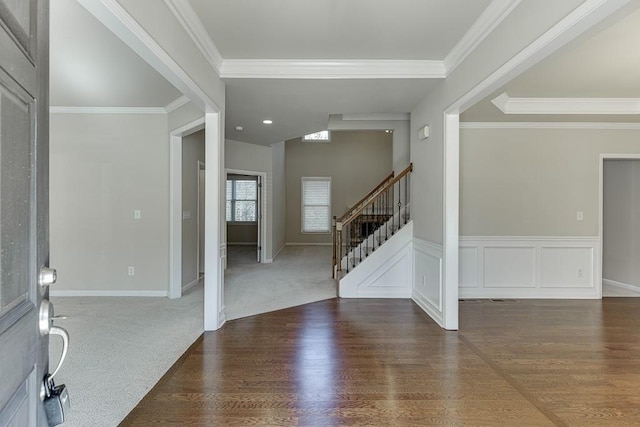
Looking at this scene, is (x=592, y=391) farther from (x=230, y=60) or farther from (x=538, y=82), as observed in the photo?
(x=230, y=60)

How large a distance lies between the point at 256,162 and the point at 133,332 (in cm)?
455

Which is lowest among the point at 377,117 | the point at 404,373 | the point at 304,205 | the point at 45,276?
the point at 404,373

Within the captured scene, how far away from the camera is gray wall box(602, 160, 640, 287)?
4809mm

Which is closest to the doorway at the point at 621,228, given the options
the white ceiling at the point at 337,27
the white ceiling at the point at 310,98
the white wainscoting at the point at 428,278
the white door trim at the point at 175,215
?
the white wainscoting at the point at 428,278

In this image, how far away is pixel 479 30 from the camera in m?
2.58

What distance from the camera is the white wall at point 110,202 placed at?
173 inches

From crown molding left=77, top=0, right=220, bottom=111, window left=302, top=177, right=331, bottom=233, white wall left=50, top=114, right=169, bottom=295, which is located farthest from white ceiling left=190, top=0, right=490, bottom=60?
window left=302, top=177, right=331, bottom=233

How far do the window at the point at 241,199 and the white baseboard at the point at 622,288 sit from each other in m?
8.39

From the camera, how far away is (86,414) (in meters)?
1.94

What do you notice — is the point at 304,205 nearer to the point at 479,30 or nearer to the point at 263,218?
the point at 263,218

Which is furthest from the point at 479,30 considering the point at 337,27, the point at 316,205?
the point at 316,205

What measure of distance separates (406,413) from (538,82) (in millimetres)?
3429

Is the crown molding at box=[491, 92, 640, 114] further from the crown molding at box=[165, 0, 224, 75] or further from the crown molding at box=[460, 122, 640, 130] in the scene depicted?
the crown molding at box=[165, 0, 224, 75]

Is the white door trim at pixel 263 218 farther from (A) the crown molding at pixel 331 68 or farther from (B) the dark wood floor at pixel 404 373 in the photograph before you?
(A) the crown molding at pixel 331 68
